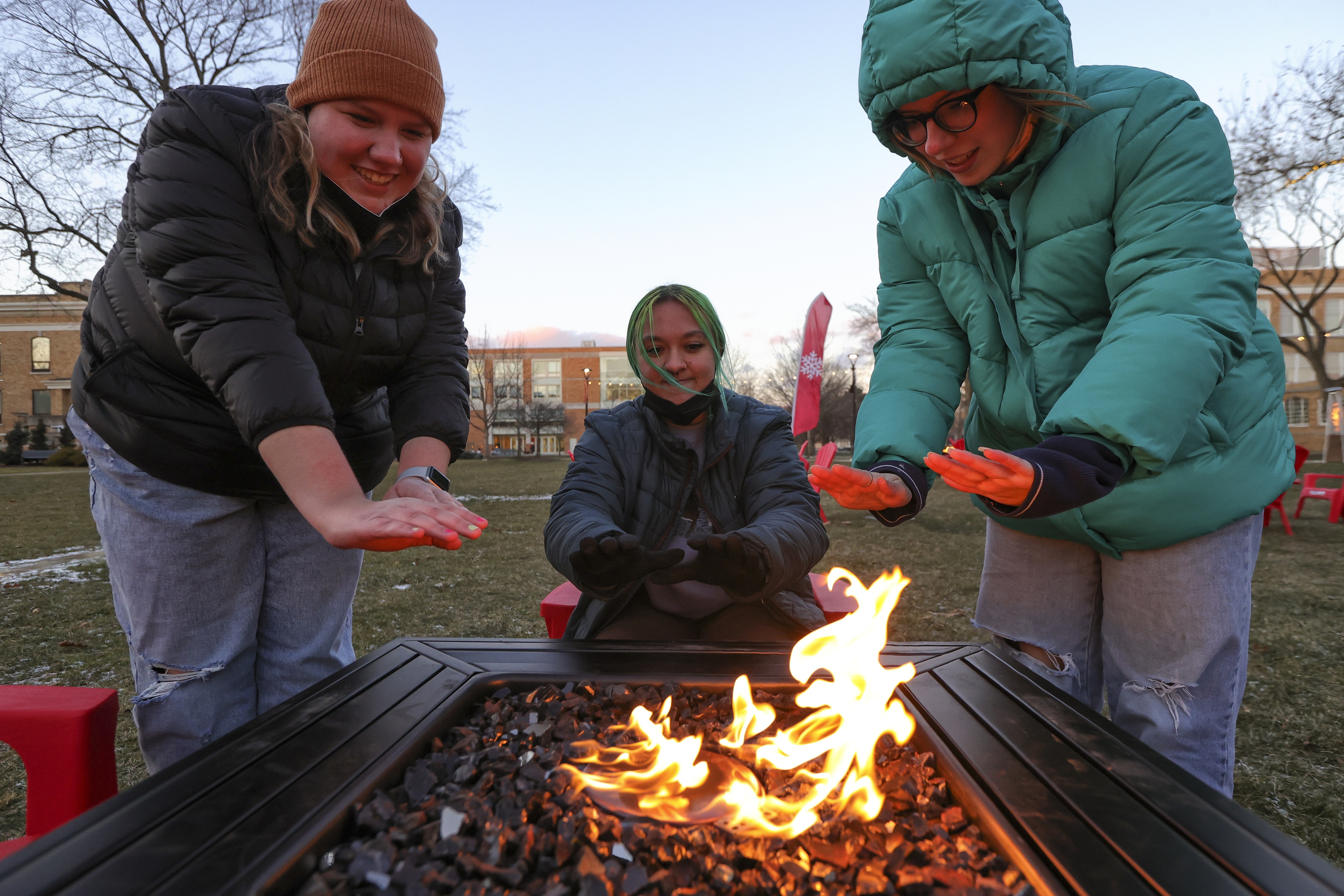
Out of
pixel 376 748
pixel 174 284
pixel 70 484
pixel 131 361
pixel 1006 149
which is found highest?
pixel 1006 149

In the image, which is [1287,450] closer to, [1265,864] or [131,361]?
[1265,864]

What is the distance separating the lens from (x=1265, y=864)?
0.77m

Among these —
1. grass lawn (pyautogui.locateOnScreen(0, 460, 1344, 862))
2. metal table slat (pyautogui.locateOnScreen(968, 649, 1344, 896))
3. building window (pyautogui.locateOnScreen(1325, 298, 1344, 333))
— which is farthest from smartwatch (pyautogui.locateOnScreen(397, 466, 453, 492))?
building window (pyautogui.locateOnScreen(1325, 298, 1344, 333))

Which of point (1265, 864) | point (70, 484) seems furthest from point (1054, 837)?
point (70, 484)

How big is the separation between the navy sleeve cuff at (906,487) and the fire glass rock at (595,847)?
501mm

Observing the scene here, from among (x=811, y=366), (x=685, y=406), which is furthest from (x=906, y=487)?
(x=811, y=366)

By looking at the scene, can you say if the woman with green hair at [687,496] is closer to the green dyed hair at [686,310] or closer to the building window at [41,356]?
the green dyed hair at [686,310]

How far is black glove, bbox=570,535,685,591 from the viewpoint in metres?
1.57

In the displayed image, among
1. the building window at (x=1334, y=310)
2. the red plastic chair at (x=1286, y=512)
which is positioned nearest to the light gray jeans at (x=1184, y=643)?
the red plastic chair at (x=1286, y=512)

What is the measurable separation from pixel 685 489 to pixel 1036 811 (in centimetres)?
145

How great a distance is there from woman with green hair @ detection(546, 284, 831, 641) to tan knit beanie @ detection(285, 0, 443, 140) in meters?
1.04

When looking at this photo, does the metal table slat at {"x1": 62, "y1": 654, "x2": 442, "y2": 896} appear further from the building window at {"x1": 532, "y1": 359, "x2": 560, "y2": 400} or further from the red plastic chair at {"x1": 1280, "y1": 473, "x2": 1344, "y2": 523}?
the building window at {"x1": 532, "y1": 359, "x2": 560, "y2": 400}

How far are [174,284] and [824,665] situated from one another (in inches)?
55.7

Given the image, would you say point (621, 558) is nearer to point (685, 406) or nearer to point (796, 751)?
point (796, 751)
